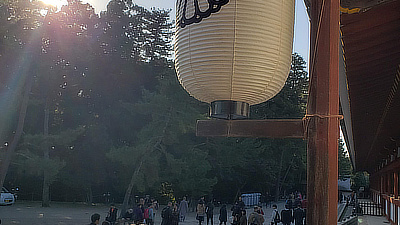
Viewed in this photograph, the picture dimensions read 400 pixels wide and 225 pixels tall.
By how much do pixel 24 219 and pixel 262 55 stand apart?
1739 cm

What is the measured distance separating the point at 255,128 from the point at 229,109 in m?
0.18

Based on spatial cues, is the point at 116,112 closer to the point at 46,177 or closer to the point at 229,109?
the point at 46,177

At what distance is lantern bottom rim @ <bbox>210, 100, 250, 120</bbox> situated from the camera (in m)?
1.94

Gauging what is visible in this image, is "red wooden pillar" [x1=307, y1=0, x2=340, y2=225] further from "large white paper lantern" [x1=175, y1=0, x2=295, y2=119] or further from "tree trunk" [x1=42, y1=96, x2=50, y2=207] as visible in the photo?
"tree trunk" [x1=42, y1=96, x2=50, y2=207]

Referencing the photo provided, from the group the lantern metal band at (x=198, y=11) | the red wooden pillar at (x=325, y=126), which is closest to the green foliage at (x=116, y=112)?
the lantern metal band at (x=198, y=11)

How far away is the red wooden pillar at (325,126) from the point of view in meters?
1.66

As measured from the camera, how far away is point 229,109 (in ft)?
6.38

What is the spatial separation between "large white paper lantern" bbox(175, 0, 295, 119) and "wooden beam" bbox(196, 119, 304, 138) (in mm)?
88

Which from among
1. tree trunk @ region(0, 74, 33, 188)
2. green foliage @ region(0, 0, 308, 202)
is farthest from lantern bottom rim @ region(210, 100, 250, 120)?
tree trunk @ region(0, 74, 33, 188)

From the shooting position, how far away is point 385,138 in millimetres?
8352

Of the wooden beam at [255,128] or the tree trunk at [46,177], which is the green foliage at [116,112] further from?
the wooden beam at [255,128]

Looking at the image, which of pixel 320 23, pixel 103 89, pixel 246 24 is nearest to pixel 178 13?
pixel 246 24

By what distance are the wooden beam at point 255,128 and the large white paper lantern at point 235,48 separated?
88 mm

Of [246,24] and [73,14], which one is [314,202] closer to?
[246,24]
